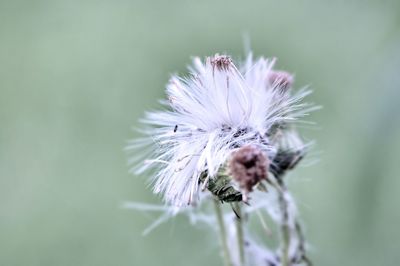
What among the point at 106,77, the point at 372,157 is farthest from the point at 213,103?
the point at 106,77

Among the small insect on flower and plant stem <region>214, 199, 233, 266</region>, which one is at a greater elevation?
the small insect on flower

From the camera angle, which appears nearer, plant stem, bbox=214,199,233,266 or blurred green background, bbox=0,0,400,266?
plant stem, bbox=214,199,233,266

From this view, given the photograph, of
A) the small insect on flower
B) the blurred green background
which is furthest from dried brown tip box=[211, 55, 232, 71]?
the blurred green background

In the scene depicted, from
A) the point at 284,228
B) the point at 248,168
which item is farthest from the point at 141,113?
the point at 248,168

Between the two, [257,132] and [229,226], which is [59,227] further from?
[257,132]

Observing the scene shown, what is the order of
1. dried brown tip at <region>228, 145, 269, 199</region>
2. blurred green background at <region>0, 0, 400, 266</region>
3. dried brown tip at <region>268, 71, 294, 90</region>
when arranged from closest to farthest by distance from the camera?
1. dried brown tip at <region>228, 145, 269, 199</region>
2. dried brown tip at <region>268, 71, 294, 90</region>
3. blurred green background at <region>0, 0, 400, 266</region>

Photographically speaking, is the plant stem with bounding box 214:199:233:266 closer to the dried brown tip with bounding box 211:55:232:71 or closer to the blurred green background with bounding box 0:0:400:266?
the dried brown tip with bounding box 211:55:232:71
